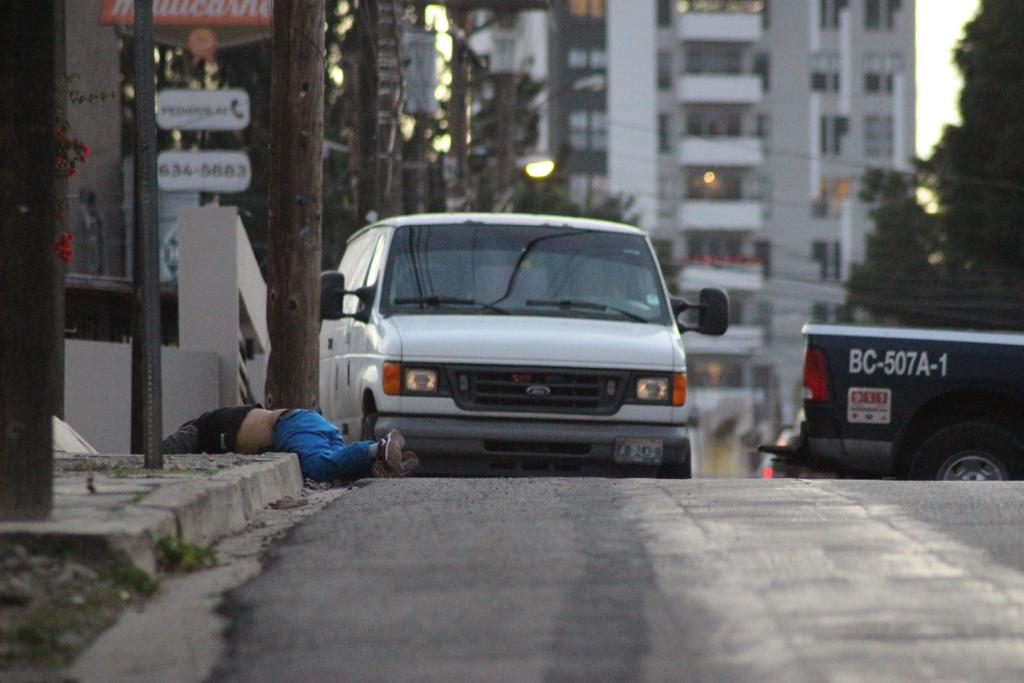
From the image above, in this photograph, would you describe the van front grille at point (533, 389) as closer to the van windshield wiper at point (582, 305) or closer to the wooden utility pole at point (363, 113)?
the van windshield wiper at point (582, 305)

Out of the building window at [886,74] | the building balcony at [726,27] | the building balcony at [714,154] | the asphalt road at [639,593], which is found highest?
the building balcony at [726,27]

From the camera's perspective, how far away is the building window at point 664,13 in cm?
8725

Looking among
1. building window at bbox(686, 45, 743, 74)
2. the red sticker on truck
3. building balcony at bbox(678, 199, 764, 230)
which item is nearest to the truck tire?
the red sticker on truck

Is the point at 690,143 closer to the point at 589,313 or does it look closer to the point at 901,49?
the point at 901,49

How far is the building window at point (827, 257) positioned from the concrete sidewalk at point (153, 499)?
258ft

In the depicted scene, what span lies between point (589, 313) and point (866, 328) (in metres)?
1.92

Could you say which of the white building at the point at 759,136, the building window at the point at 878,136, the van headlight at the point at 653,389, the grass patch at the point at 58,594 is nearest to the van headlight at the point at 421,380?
the van headlight at the point at 653,389

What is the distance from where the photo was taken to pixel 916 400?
12664 mm

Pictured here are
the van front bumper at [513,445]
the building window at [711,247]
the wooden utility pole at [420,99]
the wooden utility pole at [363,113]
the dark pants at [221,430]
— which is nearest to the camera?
the dark pants at [221,430]

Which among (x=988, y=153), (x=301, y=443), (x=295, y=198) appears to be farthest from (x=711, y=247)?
(x=301, y=443)

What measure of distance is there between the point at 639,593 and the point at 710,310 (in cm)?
764

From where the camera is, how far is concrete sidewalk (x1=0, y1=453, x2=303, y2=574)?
20.1ft

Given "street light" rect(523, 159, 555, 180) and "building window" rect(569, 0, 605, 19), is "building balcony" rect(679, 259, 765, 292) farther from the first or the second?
"street light" rect(523, 159, 555, 180)

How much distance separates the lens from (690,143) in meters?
86.6
